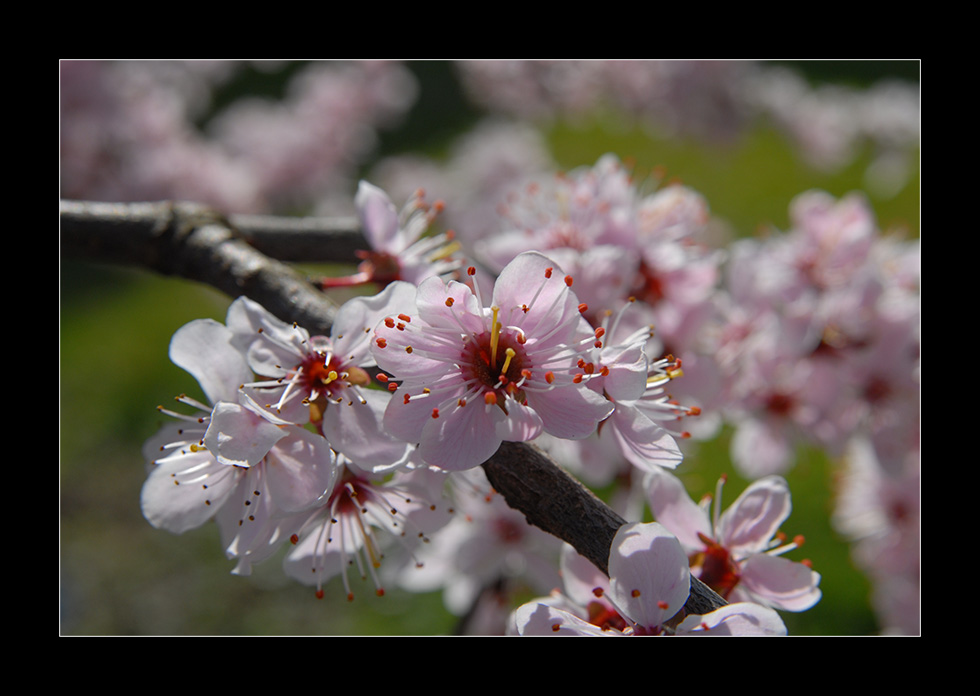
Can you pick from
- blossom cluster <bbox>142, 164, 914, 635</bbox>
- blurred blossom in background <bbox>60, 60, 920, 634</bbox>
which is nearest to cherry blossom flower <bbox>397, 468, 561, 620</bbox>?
blurred blossom in background <bbox>60, 60, 920, 634</bbox>

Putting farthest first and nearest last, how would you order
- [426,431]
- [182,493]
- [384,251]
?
[384,251], [182,493], [426,431]

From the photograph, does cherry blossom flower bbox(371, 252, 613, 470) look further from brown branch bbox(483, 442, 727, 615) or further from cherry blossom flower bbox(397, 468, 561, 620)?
cherry blossom flower bbox(397, 468, 561, 620)

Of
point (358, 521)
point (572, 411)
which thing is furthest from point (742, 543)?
point (358, 521)

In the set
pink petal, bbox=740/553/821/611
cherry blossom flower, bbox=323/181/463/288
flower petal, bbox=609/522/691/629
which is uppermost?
cherry blossom flower, bbox=323/181/463/288

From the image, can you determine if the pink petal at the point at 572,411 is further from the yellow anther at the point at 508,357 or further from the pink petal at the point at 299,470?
the pink petal at the point at 299,470

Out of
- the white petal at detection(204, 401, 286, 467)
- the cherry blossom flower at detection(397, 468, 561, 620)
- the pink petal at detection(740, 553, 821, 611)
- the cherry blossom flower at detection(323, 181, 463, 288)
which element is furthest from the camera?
the cherry blossom flower at detection(397, 468, 561, 620)

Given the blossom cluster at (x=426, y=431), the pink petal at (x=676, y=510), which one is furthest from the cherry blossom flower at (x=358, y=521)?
the pink petal at (x=676, y=510)

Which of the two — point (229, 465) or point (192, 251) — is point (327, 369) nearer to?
point (229, 465)
